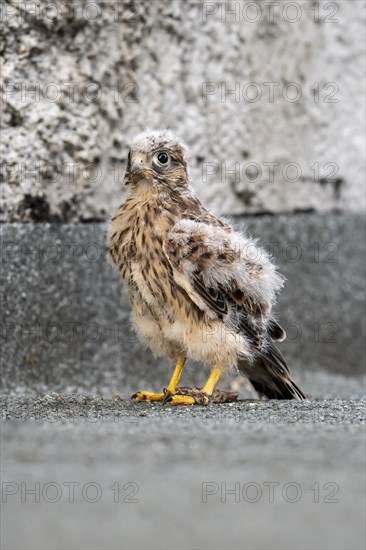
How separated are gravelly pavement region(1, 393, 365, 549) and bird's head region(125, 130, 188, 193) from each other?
55.7 inches

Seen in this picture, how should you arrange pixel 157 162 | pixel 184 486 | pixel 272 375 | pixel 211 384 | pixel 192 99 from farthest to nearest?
pixel 192 99, pixel 272 375, pixel 157 162, pixel 211 384, pixel 184 486

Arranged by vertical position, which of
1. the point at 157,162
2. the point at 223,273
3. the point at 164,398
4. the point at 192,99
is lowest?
the point at 164,398

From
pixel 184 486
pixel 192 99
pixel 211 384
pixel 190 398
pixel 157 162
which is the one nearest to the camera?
pixel 184 486

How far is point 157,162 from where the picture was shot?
14.5ft

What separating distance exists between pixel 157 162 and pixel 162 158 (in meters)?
0.03

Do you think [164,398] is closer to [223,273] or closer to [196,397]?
[196,397]

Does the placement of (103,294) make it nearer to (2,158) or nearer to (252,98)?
(2,158)

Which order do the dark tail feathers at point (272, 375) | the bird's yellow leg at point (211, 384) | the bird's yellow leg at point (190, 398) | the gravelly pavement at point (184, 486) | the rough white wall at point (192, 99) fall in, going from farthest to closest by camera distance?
1. the rough white wall at point (192, 99)
2. the dark tail feathers at point (272, 375)
3. the bird's yellow leg at point (211, 384)
4. the bird's yellow leg at point (190, 398)
5. the gravelly pavement at point (184, 486)

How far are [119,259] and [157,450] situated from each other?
1.69 m

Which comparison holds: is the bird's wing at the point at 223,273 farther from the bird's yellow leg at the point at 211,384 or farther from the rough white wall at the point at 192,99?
the rough white wall at the point at 192,99

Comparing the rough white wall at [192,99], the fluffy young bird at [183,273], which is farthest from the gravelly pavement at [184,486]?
the rough white wall at [192,99]

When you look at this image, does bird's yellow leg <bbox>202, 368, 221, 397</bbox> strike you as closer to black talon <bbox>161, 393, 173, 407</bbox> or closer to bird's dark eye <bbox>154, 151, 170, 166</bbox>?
black talon <bbox>161, 393, 173, 407</bbox>

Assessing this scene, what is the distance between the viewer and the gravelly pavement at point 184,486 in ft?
7.82

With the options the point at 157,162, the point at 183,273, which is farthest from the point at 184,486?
the point at 157,162
